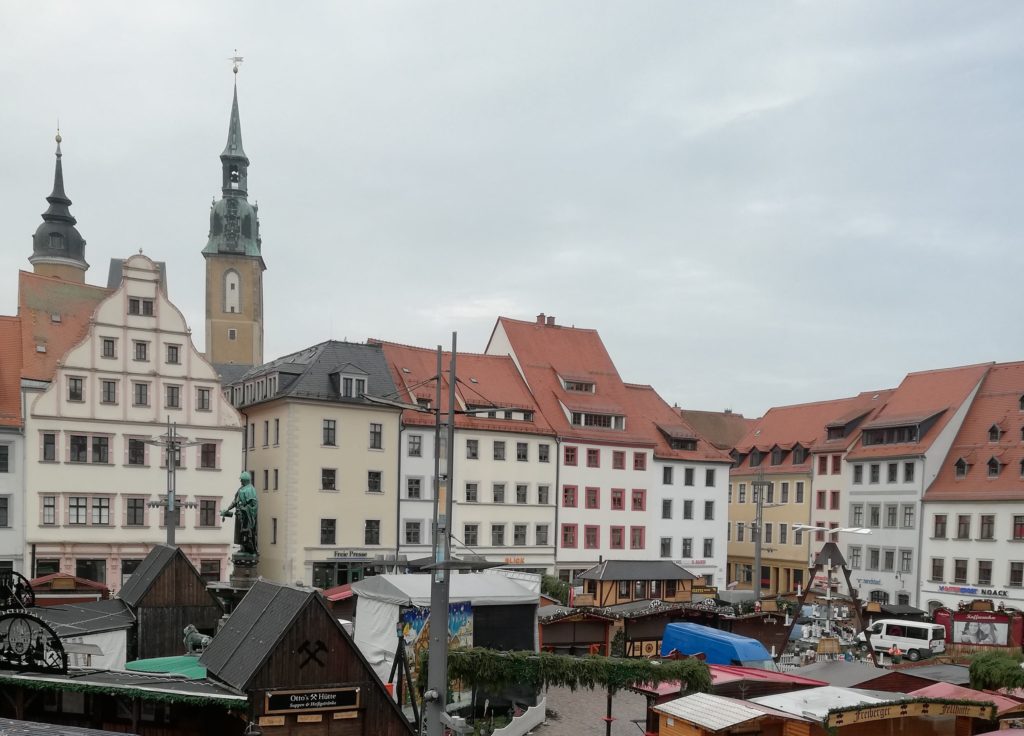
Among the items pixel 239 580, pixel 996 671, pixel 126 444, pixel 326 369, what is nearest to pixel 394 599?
pixel 239 580

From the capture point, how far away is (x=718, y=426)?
78.7 m

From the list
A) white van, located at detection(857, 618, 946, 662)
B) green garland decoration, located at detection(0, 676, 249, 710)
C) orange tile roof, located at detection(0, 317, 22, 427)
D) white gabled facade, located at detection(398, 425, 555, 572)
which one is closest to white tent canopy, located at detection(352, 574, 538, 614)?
green garland decoration, located at detection(0, 676, 249, 710)

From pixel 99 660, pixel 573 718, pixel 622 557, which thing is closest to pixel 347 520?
pixel 622 557

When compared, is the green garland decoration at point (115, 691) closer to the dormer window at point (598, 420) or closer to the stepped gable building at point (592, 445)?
the stepped gable building at point (592, 445)

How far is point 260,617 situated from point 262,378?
32.4 m

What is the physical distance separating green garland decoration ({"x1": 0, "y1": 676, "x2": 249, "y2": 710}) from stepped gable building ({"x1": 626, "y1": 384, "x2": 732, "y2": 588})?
41.8 m

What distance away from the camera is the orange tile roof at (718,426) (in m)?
77.1

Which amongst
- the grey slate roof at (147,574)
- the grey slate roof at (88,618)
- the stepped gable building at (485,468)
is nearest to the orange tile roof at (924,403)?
the stepped gable building at (485,468)

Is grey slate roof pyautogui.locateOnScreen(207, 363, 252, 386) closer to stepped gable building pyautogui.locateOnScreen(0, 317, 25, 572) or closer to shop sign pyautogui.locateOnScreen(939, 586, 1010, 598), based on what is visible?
stepped gable building pyautogui.locateOnScreen(0, 317, 25, 572)

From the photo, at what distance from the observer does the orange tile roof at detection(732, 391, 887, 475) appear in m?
59.8

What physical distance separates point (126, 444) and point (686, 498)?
30685 mm

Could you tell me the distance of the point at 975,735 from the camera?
17406 mm

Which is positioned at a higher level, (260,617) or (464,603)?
(260,617)

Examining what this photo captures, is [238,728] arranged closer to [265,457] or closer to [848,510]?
[265,457]
